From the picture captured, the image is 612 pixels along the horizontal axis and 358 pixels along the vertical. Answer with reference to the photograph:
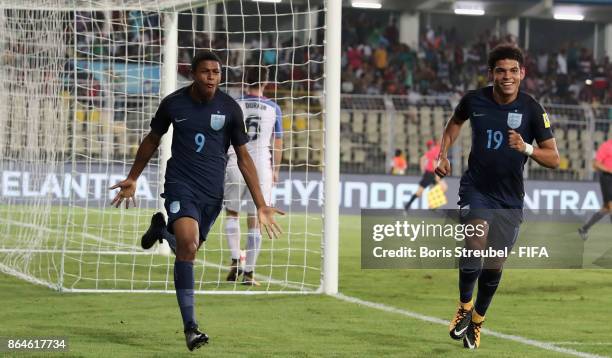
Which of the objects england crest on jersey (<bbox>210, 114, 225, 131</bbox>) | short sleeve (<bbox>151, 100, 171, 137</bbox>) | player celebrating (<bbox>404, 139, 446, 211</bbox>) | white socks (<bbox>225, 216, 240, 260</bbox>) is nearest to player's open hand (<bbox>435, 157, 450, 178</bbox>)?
england crest on jersey (<bbox>210, 114, 225, 131</bbox>)

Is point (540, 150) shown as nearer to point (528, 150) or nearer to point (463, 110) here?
point (528, 150)

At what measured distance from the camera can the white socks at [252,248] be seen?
11.8 m

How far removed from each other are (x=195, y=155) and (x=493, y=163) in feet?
6.55

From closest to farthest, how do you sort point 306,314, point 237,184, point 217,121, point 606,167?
point 217,121, point 306,314, point 237,184, point 606,167

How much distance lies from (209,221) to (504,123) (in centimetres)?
207

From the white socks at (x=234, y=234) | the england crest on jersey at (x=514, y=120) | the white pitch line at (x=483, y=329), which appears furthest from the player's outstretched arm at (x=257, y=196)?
the white socks at (x=234, y=234)

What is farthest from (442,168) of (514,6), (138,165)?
(514,6)

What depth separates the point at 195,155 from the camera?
7.82 meters

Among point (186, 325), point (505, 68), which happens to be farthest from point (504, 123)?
point (186, 325)

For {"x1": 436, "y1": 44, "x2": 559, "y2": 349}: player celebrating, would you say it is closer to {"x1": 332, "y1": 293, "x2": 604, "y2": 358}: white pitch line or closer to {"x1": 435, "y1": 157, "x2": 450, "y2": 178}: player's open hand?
{"x1": 435, "y1": 157, "x2": 450, "y2": 178}: player's open hand

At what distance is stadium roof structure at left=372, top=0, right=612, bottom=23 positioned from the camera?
34.1m

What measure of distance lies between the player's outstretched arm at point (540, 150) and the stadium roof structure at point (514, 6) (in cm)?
2627

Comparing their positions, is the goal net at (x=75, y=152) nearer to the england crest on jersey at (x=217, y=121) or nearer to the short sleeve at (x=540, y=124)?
the england crest on jersey at (x=217, y=121)

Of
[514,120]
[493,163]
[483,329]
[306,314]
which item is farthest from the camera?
[306,314]
